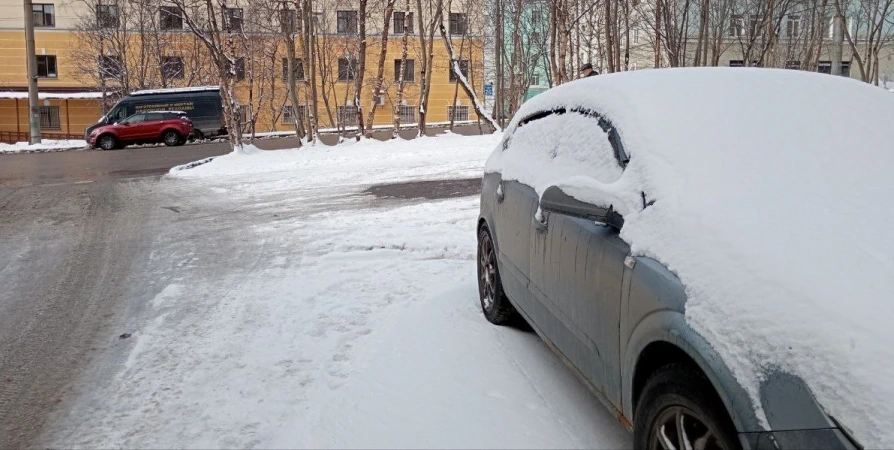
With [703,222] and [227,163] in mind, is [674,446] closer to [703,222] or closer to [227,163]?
[703,222]

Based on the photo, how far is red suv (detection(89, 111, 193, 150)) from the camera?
33219 millimetres

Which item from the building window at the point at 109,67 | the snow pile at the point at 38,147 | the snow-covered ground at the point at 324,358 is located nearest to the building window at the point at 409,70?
the building window at the point at 109,67

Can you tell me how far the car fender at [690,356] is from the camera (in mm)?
2348

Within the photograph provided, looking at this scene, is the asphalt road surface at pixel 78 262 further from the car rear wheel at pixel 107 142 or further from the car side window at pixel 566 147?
the car rear wheel at pixel 107 142

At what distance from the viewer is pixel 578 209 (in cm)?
340

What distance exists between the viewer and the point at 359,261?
25.1 ft

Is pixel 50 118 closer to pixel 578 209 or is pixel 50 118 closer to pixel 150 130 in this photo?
pixel 150 130

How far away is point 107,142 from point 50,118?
1785cm

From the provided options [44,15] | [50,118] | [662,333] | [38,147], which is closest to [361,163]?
[662,333]

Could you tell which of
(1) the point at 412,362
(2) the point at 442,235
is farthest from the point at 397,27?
(1) the point at 412,362

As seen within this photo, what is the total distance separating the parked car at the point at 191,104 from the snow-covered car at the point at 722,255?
109 ft

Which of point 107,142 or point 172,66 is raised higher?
point 172,66

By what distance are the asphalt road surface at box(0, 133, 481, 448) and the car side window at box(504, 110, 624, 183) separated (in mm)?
2851

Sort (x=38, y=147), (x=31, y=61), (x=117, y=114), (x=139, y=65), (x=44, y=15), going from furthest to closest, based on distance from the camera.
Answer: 1. (x=44, y=15)
2. (x=139, y=65)
3. (x=117, y=114)
4. (x=38, y=147)
5. (x=31, y=61)
